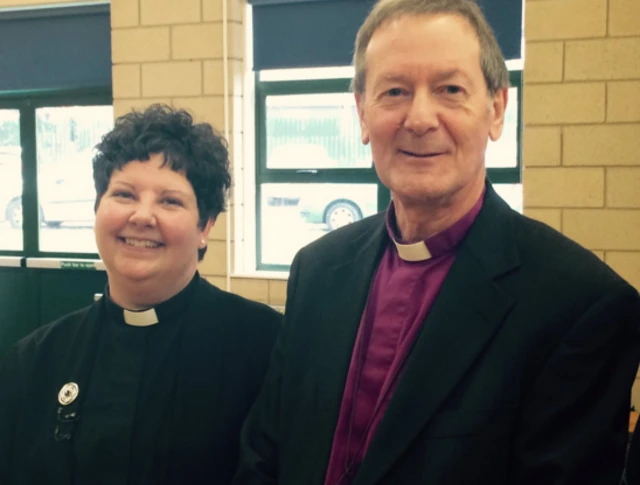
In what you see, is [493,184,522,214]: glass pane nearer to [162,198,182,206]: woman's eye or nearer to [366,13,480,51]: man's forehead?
[162,198,182,206]: woman's eye

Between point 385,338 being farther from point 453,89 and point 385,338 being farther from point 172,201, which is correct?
point 172,201

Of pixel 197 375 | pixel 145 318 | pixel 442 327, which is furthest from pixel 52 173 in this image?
pixel 442 327

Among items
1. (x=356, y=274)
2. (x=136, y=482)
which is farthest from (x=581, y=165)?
(x=136, y=482)

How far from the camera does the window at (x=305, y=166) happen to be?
3918mm

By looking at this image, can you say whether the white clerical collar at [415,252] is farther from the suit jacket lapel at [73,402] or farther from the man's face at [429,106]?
the suit jacket lapel at [73,402]

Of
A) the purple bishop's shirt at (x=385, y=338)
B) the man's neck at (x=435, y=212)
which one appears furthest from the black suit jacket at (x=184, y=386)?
the man's neck at (x=435, y=212)

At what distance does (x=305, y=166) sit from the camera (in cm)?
400

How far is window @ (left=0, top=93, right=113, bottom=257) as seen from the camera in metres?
4.60

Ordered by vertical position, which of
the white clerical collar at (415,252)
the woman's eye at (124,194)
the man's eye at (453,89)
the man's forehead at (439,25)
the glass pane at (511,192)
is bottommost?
the white clerical collar at (415,252)

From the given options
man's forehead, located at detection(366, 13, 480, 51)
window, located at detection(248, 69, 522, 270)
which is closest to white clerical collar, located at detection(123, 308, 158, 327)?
man's forehead, located at detection(366, 13, 480, 51)

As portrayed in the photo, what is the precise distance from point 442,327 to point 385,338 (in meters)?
0.12

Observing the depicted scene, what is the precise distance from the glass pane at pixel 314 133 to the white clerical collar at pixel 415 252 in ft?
8.41

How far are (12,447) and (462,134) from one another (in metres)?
1.13

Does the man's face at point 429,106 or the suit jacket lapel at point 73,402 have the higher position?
the man's face at point 429,106
